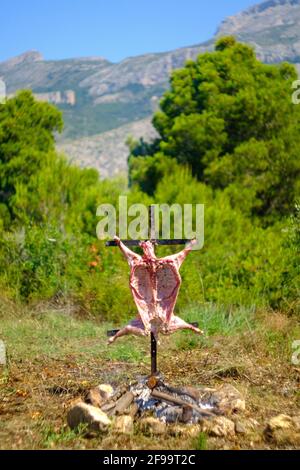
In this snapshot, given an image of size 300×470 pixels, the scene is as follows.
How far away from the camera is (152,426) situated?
4.55 metres

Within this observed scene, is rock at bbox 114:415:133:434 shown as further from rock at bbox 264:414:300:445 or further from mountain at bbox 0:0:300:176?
mountain at bbox 0:0:300:176

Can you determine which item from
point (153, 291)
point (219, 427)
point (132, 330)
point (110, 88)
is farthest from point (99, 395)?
point (110, 88)

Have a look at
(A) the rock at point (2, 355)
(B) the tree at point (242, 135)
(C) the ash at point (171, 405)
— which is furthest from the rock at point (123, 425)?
(B) the tree at point (242, 135)

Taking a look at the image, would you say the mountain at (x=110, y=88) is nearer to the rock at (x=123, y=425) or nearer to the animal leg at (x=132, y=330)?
the animal leg at (x=132, y=330)

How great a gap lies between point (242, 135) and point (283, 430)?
12.4 metres

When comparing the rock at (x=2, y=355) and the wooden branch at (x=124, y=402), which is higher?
the wooden branch at (x=124, y=402)

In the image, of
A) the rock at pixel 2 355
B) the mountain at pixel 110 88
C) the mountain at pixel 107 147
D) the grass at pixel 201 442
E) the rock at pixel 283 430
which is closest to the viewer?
the grass at pixel 201 442

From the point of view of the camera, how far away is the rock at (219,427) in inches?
176

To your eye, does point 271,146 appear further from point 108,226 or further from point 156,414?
point 156,414

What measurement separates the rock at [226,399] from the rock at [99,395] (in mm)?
697

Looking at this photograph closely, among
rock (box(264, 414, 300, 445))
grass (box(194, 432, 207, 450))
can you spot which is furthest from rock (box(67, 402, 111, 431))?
rock (box(264, 414, 300, 445))

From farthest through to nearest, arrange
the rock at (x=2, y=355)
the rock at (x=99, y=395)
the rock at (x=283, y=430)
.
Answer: the rock at (x=2, y=355) < the rock at (x=99, y=395) < the rock at (x=283, y=430)

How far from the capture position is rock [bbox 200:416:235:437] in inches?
176
